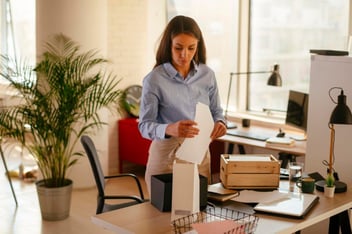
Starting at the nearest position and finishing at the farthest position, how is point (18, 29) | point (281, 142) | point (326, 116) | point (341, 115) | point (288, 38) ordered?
point (341, 115) → point (326, 116) → point (281, 142) → point (288, 38) → point (18, 29)

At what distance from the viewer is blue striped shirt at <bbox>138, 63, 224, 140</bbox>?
10.1 feet

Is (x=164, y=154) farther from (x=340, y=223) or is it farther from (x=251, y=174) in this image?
(x=340, y=223)

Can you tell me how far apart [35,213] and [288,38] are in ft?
9.38

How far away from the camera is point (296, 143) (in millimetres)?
4914

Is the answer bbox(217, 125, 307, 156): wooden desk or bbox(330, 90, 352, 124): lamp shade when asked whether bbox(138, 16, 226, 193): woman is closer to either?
bbox(330, 90, 352, 124): lamp shade

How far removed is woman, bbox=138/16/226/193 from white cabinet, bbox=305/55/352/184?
62 centimetres

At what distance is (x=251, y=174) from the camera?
2.90m

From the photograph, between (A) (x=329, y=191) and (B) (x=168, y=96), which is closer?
(A) (x=329, y=191)

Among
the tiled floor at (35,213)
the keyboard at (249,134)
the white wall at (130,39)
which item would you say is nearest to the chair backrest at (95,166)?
the tiled floor at (35,213)

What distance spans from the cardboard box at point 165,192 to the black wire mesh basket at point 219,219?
0.07 m

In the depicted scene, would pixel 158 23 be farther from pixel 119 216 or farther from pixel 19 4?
pixel 119 216

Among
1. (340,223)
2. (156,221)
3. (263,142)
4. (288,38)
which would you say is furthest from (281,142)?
(156,221)

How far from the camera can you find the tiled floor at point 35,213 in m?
4.62

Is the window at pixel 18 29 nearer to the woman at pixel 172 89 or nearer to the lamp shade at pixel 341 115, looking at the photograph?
the woman at pixel 172 89
